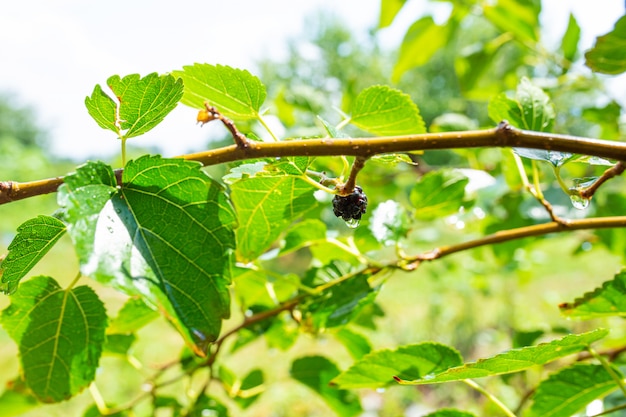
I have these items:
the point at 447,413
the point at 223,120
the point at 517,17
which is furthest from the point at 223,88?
the point at 517,17

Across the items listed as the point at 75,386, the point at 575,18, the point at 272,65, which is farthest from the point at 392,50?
the point at 75,386

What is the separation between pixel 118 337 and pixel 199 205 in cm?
33

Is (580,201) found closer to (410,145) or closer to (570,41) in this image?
(410,145)

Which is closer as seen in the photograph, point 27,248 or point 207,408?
point 27,248

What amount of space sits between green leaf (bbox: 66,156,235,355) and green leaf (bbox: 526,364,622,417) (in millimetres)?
247

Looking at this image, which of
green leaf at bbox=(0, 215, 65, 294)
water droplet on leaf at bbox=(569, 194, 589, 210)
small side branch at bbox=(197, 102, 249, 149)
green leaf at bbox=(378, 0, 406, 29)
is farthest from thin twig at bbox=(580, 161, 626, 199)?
green leaf at bbox=(378, 0, 406, 29)

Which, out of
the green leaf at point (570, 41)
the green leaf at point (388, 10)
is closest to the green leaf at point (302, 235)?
the green leaf at point (388, 10)

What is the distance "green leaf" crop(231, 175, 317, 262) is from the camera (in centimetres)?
34

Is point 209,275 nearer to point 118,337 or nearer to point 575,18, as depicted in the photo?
point 118,337

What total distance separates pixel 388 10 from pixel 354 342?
20.9 inches

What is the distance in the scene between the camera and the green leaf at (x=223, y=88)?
12.8 inches

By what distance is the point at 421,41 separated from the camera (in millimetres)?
924

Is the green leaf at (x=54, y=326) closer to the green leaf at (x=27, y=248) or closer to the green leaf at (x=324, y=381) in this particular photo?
the green leaf at (x=27, y=248)

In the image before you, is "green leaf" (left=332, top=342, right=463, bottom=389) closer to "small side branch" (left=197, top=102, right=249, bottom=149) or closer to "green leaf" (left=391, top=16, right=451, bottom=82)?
"small side branch" (left=197, top=102, right=249, bottom=149)
